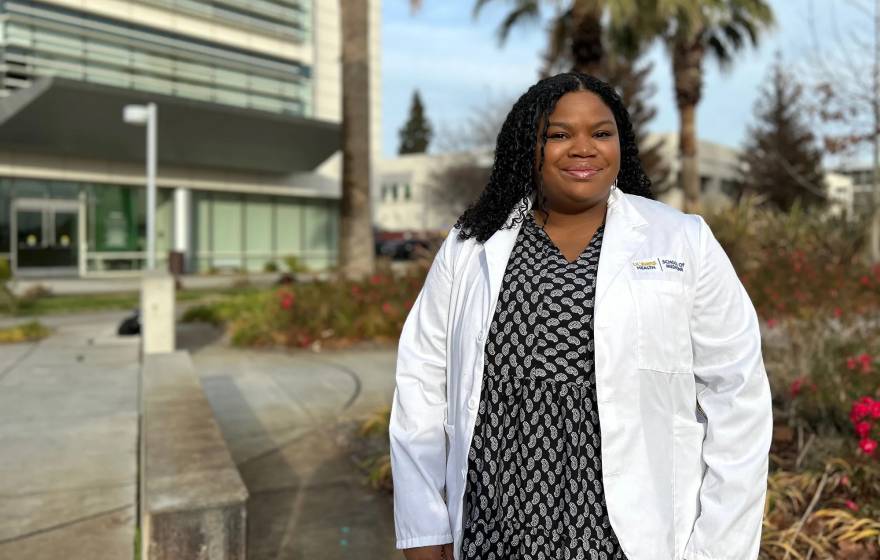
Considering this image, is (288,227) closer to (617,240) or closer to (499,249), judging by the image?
(499,249)

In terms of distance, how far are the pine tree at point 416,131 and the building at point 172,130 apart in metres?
38.9

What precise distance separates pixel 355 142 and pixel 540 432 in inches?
437

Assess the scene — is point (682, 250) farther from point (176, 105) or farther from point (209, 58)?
point (209, 58)

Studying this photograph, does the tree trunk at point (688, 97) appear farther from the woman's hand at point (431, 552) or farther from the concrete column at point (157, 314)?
the woman's hand at point (431, 552)

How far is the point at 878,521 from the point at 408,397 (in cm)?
243

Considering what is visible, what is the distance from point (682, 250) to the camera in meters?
1.74

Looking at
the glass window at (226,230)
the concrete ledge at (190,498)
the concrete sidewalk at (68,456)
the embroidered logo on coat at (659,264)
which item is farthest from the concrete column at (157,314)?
the glass window at (226,230)

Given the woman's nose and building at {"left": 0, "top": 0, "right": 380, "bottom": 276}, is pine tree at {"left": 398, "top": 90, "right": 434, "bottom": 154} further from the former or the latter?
the woman's nose

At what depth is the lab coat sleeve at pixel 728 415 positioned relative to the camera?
166cm

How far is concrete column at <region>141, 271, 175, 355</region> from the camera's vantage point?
30.5 ft

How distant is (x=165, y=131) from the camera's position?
24000 millimetres

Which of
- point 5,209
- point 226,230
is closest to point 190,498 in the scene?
point 5,209

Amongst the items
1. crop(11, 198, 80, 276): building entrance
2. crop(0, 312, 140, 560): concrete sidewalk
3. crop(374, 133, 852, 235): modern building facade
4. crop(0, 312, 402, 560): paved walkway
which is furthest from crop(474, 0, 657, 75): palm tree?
crop(374, 133, 852, 235): modern building facade

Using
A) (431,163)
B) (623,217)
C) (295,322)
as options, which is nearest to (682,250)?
(623,217)
